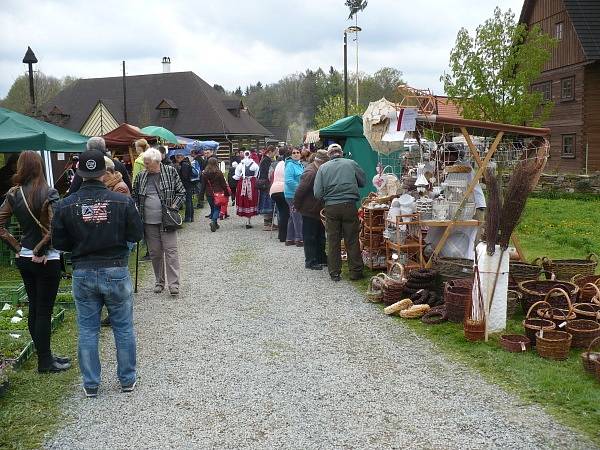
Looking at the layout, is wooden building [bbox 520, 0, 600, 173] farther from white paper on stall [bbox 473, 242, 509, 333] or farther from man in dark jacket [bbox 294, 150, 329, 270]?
white paper on stall [bbox 473, 242, 509, 333]

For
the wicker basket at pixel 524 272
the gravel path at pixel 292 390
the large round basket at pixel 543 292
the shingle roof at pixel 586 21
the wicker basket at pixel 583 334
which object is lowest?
the gravel path at pixel 292 390

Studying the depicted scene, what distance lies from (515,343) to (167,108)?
45.2 meters

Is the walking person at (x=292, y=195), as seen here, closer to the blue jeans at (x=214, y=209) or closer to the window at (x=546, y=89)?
the blue jeans at (x=214, y=209)

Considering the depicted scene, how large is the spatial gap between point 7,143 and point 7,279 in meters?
2.05

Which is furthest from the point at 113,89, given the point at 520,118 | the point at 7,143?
the point at 7,143

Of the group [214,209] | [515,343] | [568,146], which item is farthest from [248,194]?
[568,146]

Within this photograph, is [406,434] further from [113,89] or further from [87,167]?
[113,89]

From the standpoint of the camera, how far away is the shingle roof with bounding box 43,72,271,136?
157 feet

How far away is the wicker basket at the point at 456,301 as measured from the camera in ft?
22.9

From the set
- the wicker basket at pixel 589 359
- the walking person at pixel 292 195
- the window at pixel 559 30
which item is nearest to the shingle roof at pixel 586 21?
the window at pixel 559 30

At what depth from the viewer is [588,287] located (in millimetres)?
7203

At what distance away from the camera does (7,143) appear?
947cm

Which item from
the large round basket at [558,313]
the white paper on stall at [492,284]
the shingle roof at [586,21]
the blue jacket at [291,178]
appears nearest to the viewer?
the large round basket at [558,313]

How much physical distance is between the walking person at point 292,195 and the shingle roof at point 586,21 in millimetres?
19699
